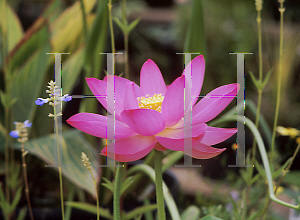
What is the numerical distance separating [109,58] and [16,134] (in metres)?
0.09

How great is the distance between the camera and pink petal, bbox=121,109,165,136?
114 millimetres

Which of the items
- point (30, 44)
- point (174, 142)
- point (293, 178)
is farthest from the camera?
point (293, 178)

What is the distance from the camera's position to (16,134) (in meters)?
0.17

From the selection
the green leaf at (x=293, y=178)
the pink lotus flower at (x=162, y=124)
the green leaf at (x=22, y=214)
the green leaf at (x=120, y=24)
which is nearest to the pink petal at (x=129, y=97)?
the pink lotus flower at (x=162, y=124)

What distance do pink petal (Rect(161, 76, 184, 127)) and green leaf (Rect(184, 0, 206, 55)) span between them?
0.15m

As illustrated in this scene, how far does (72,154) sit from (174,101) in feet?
0.72

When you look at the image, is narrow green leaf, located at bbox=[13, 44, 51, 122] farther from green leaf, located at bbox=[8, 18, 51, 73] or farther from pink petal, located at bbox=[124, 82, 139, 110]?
pink petal, located at bbox=[124, 82, 139, 110]

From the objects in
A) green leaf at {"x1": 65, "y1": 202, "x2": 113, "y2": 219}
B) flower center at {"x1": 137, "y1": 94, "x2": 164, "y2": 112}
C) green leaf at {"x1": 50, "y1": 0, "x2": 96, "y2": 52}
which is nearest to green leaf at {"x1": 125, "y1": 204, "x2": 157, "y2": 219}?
green leaf at {"x1": 65, "y1": 202, "x2": 113, "y2": 219}

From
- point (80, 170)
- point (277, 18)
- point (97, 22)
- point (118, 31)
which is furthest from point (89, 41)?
point (277, 18)

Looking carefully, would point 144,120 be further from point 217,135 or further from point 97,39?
point 97,39

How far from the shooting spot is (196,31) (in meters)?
0.26

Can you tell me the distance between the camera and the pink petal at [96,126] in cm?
12

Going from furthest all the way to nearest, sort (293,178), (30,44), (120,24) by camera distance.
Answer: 1. (293,178)
2. (30,44)
3. (120,24)

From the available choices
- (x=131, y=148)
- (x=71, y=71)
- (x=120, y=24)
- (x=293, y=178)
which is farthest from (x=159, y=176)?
(x=293, y=178)
